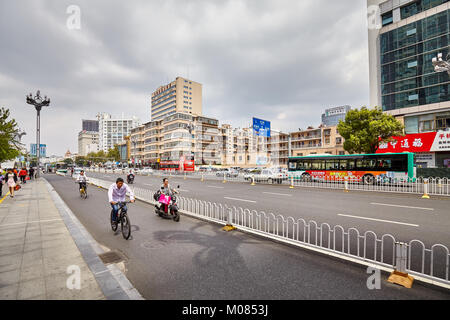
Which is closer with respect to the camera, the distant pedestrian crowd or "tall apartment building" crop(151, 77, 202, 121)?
the distant pedestrian crowd

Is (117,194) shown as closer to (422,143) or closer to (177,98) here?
(422,143)

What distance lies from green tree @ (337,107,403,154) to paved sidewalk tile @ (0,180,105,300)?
27.6 metres

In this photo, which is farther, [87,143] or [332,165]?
[87,143]

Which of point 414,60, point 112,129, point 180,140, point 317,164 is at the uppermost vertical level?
point 112,129

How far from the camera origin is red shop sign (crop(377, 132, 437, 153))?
26.3 metres

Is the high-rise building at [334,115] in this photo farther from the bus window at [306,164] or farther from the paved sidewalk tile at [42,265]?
the paved sidewalk tile at [42,265]

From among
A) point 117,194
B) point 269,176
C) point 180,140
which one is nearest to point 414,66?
point 269,176

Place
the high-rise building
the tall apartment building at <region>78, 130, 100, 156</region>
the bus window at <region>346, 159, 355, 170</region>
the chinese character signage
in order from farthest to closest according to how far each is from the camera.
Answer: the tall apartment building at <region>78, 130, 100, 156</region> → the high-rise building → the chinese character signage → the bus window at <region>346, 159, 355, 170</region>

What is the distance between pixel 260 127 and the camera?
75.4ft

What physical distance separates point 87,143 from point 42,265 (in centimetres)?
21641

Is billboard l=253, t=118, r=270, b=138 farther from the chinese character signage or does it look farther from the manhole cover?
the manhole cover

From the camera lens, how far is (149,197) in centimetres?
1145

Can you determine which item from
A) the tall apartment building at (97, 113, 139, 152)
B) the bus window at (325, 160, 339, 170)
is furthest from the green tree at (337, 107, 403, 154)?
the tall apartment building at (97, 113, 139, 152)

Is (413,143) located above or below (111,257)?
above
